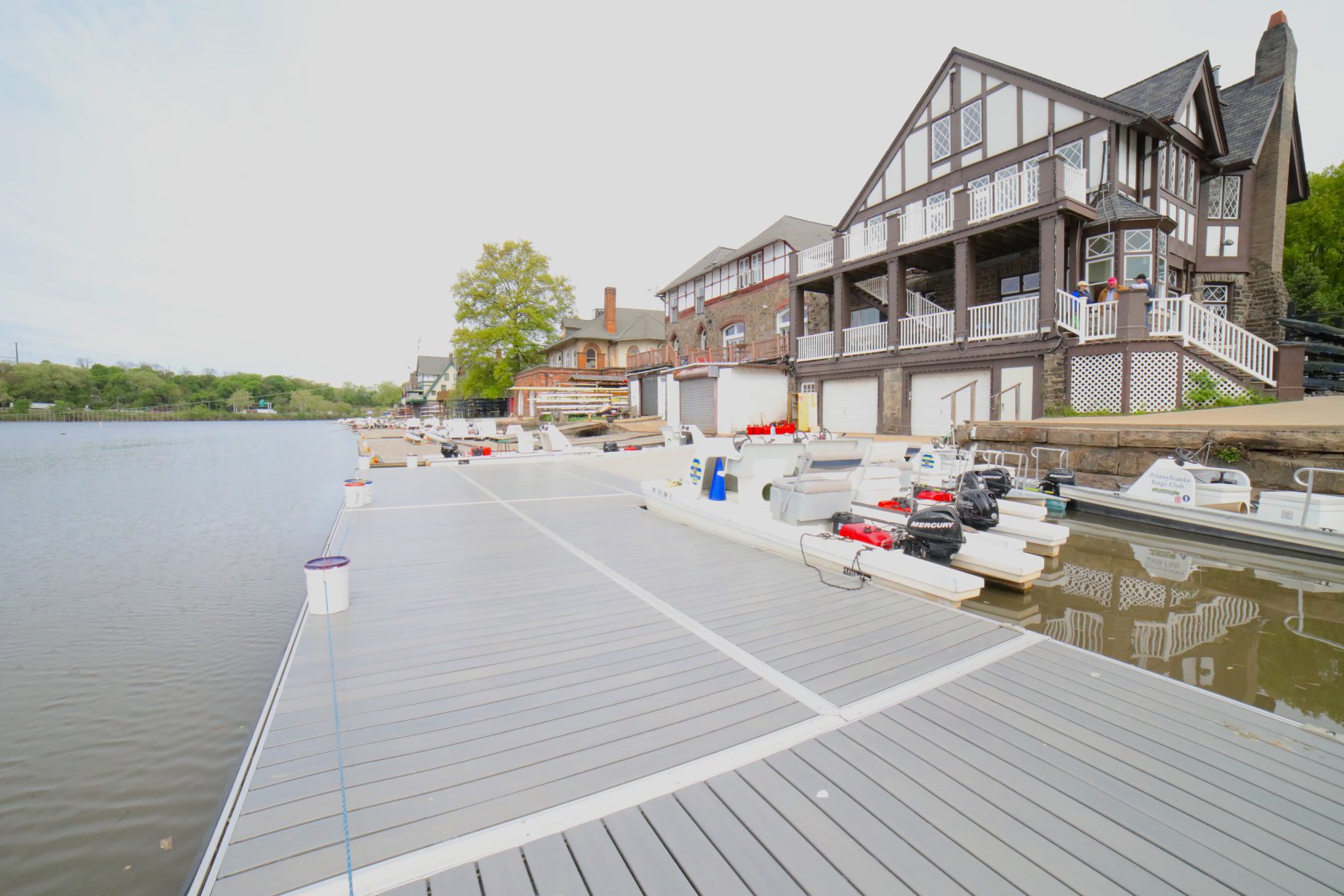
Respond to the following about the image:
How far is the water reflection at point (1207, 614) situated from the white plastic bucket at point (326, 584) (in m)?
5.13

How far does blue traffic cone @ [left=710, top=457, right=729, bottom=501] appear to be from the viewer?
24.0 ft

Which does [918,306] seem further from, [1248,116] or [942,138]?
[1248,116]

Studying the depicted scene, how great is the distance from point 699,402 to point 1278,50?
20.8 meters

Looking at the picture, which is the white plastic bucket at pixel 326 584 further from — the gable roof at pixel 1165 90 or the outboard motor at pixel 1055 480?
the gable roof at pixel 1165 90

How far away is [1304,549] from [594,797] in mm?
8276

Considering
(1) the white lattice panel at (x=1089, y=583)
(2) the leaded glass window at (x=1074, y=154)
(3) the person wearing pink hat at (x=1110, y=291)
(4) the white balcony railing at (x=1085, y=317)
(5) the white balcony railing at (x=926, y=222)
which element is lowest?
(1) the white lattice panel at (x=1089, y=583)

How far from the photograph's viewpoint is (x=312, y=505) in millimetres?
14422

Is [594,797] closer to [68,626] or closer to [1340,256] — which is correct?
[68,626]

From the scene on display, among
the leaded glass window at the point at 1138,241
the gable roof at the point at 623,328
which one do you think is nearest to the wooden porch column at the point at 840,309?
the leaded glass window at the point at 1138,241

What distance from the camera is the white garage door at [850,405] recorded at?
17797mm

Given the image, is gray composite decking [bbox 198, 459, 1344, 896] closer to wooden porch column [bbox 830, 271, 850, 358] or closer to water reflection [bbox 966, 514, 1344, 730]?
water reflection [bbox 966, 514, 1344, 730]

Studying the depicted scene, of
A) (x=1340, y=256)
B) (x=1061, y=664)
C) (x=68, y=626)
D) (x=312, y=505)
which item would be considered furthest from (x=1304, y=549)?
(x=1340, y=256)

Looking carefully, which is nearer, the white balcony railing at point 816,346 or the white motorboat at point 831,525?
the white motorboat at point 831,525

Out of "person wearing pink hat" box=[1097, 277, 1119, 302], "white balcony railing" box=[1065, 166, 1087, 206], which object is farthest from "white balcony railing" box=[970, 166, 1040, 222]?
"person wearing pink hat" box=[1097, 277, 1119, 302]
